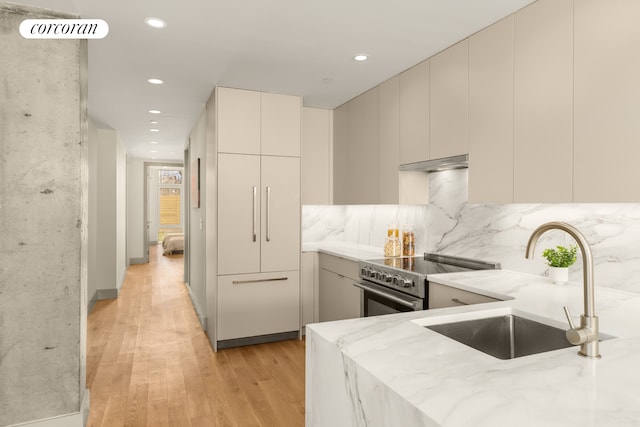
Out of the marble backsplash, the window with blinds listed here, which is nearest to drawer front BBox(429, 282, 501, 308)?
the marble backsplash

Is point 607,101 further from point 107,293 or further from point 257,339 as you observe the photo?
point 107,293

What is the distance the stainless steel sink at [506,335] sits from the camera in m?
1.54

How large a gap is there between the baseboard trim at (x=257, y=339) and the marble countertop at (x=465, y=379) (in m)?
2.65

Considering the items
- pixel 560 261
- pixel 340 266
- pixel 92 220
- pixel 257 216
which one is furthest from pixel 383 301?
pixel 92 220

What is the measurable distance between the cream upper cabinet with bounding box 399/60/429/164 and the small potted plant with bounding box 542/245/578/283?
118 cm

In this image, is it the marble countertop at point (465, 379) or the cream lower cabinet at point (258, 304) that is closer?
the marble countertop at point (465, 379)

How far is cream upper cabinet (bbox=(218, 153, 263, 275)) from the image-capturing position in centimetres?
375

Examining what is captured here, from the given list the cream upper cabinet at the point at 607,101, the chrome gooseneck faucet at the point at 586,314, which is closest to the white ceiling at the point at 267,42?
the cream upper cabinet at the point at 607,101

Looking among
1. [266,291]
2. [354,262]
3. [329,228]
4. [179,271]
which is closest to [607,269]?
[354,262]

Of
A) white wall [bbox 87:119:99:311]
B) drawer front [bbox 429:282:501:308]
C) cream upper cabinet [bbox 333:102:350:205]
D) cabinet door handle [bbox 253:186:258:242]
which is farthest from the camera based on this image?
white wall [bbox 87:119:99:311]

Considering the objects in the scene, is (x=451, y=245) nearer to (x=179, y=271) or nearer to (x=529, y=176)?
(x=529, y=176)

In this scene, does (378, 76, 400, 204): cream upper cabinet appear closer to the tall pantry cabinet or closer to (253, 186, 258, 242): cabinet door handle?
the tall pantry cabinet

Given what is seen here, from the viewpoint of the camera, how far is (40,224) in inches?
91.8

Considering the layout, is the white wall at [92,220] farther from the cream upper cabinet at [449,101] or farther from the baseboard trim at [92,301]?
the cream upper cabinet at [449,101]
